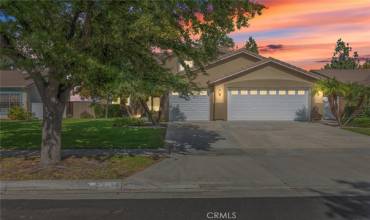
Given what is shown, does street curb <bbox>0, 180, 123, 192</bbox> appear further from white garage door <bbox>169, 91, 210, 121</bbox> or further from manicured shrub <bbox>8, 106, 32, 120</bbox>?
manicured shrub <bbox>8, 106, 32, 120</bbox>

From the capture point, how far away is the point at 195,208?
28.5 feet

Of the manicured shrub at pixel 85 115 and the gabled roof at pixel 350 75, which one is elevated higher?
the gabled roof at pixel 350 75

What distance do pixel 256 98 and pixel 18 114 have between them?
709 inches

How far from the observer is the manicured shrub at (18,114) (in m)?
36.5

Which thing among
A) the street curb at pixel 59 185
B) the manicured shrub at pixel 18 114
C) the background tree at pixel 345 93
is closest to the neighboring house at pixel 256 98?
the background tree at pixel 345 93

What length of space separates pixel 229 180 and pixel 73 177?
3673 millimetres

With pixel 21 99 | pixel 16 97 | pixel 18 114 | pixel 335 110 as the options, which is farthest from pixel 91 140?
pixel 16 97

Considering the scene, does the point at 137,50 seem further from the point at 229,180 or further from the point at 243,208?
the point at 243,208

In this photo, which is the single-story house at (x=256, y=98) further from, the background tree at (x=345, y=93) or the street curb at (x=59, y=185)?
the street curb at (x=59, y=185)

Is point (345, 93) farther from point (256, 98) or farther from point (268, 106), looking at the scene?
point (256, 98)

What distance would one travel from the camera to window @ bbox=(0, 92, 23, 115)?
39656 millimetres

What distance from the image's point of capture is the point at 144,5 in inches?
400

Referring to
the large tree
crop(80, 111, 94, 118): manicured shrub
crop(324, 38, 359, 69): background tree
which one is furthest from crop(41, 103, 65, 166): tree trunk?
crop(324, 38, 359, 69): background tree

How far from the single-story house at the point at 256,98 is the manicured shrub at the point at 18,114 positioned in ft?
39.4
